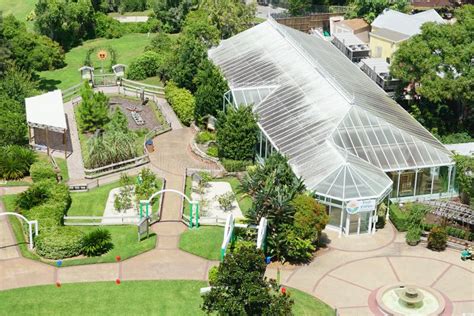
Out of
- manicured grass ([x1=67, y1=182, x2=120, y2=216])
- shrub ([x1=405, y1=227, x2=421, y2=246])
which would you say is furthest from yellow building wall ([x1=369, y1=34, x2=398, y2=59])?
manicured grass ([x1=67, y1=182, x2=120, y2=216])

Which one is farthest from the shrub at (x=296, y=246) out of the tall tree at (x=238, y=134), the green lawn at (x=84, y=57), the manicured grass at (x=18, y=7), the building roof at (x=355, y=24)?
the manicured grass at (x=18, y=7)

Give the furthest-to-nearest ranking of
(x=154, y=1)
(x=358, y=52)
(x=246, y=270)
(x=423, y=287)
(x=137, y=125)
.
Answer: (x=154, y=1) → (x=358, y=52) → (x=137, y=125) → (x=423, y=287) → (x=246, y=270)

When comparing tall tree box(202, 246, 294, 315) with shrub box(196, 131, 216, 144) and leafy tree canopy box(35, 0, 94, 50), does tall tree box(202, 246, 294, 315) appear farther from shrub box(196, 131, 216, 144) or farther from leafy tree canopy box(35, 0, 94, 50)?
leafy tree canopy box(35, 0, 94, 50)

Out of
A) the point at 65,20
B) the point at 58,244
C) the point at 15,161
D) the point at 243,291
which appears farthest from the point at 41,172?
the point at 65,20

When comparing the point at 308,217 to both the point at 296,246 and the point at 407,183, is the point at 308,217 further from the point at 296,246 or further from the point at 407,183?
the point at 407,183

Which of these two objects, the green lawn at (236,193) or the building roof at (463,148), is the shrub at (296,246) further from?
the building roof at (463,148)

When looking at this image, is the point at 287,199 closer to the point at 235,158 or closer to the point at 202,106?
the point at 235,158

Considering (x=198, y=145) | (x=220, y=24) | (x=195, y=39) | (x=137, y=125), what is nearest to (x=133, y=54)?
(x=220, y=24)
